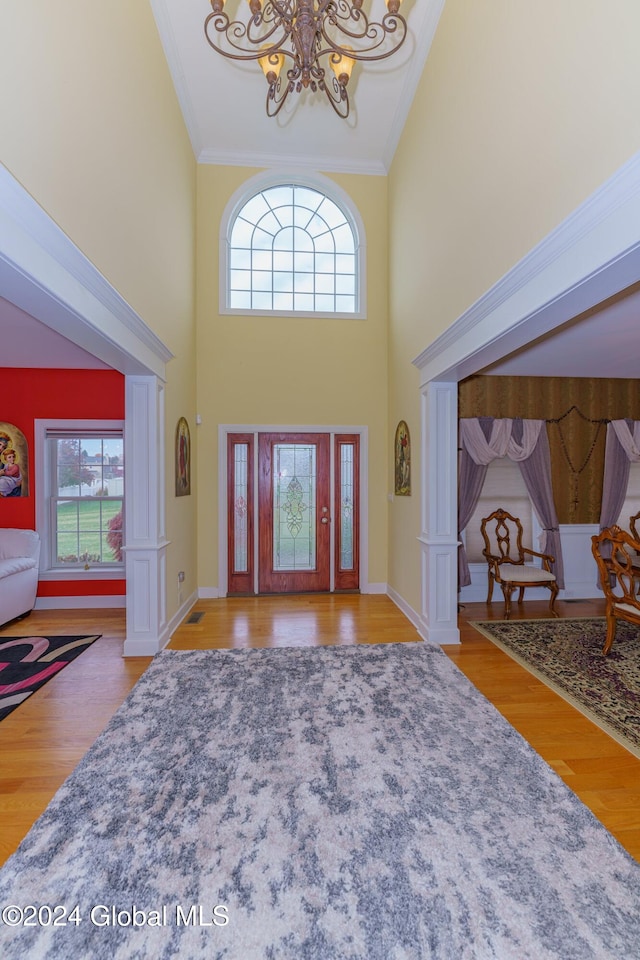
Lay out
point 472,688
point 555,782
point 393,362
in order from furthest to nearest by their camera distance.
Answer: point 393,362 → point 472,688 → point 555,782

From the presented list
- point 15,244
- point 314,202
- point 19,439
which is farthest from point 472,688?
point 314,202

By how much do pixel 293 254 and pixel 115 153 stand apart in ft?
11.1

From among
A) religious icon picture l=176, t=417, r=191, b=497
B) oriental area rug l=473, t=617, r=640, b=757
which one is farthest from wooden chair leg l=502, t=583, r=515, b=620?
religious icon picture l=176, t=417, r=191, b=497

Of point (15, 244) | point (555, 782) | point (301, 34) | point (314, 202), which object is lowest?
point (555, 782)

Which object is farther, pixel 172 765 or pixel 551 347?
pixel 551 347

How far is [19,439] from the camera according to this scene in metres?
5.39

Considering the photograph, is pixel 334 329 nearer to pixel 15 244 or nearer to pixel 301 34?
pixel 301 34

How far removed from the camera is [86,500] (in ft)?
18.6

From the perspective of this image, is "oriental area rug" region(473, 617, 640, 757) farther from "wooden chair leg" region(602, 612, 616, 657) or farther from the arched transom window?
the arched transom window

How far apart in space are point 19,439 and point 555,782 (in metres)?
6.16

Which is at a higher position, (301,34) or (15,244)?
(301,34)

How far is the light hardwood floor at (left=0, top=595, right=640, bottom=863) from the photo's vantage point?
90.5 inches

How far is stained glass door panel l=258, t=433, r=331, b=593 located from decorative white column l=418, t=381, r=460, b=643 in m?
1.96

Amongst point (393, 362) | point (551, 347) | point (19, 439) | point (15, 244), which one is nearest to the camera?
point (15, 244)
